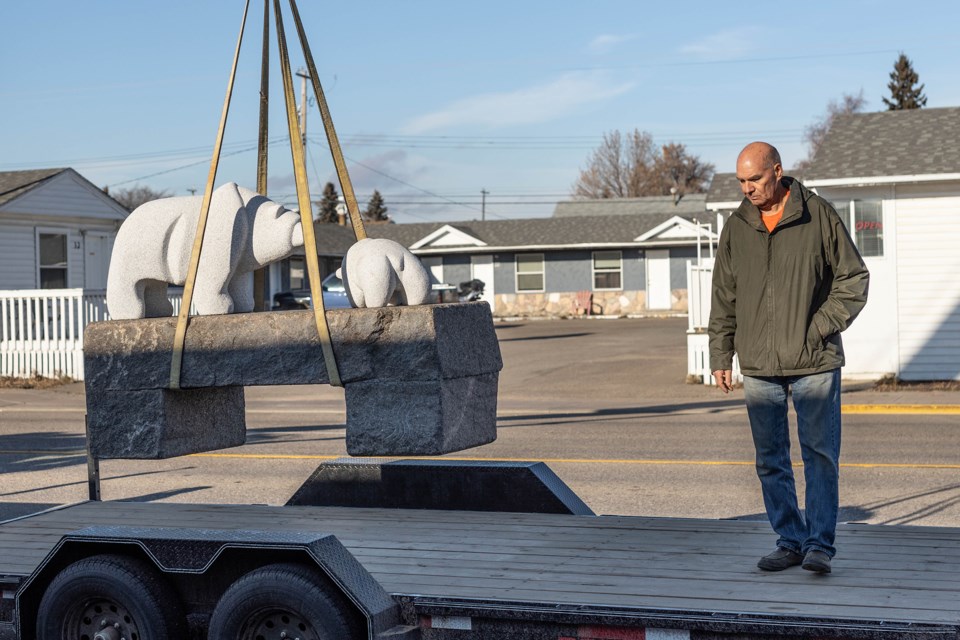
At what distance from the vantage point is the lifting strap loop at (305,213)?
618 centimetres

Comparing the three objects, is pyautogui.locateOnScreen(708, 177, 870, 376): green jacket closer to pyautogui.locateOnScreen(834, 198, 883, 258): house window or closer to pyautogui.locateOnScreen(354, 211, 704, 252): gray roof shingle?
pyautogui.locateOnScreen(834, 198, 883, 258): house window

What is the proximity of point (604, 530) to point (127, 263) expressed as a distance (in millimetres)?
3208

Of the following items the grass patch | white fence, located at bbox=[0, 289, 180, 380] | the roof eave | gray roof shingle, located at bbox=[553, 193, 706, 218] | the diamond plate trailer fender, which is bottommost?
the grass patch

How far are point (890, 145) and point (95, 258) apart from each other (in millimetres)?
17631

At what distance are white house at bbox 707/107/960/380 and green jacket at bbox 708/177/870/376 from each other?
46.9ft

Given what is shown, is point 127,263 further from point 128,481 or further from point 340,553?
point 128,481

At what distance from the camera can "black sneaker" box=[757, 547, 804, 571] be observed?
464 centimetres

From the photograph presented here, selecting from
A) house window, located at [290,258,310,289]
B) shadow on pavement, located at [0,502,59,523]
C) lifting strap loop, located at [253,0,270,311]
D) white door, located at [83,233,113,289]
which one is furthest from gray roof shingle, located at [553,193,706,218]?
lifting strap loop, located at [253,0,270,311]

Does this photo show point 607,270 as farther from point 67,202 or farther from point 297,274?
point 67,202

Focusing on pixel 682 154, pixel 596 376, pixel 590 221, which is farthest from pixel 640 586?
pixel 682 154

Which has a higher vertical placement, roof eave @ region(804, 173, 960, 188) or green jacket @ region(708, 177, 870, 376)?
roof eave @ region(804, 173, 960, 188)

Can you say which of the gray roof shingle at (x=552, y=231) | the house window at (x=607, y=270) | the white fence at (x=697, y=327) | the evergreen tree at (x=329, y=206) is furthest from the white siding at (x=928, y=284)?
the evergreen tree at (x=329, y=206)

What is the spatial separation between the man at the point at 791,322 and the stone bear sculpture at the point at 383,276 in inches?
78.0

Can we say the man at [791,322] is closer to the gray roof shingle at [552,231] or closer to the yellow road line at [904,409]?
the yellow road line at [904,409]
